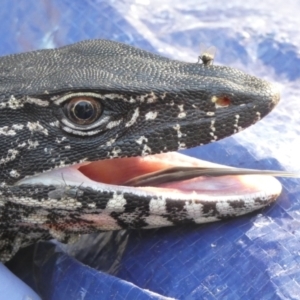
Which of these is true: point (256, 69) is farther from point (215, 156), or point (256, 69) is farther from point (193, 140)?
point (193, 140)

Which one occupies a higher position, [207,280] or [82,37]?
[82,37]

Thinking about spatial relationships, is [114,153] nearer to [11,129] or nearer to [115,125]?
[115,125]

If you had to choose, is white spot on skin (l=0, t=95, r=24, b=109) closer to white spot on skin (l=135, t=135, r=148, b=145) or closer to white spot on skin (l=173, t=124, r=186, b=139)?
white spot on skin (l=135, t=135, r=148, b=145)

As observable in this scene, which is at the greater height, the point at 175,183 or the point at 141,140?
the point at 141,140

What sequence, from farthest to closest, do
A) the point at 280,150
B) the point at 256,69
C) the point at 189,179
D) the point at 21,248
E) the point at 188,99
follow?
the point at 256,69 → the point at 280,150 → the point at 21,248 → the point at 189,179 → the point at 188,99

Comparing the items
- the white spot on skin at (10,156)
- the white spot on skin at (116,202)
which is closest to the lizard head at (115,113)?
the white spot on skin at (10,156)

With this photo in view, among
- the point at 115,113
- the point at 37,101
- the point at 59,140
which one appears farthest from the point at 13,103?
the point at 115,113

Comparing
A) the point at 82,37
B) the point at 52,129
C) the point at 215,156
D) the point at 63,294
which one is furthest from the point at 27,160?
the point at 82,37

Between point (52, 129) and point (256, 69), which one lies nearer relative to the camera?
point (52, 129)
